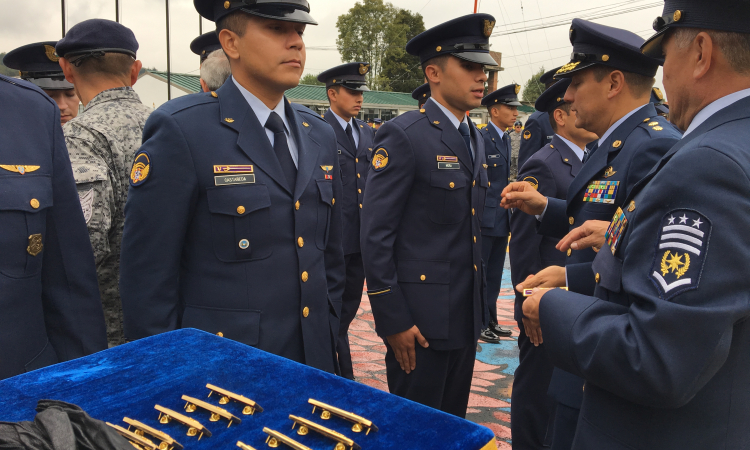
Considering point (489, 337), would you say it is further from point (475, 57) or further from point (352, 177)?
point (475, 57)

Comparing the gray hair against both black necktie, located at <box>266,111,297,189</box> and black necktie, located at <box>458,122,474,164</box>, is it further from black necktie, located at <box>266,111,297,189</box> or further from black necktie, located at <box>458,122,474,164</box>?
black necktie, located at <box>458,122,474,164</box>

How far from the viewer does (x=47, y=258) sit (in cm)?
185

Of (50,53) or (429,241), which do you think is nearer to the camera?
(429,241)

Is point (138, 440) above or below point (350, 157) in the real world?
below

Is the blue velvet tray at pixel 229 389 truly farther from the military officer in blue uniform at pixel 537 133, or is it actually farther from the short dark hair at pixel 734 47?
the military officer in blue uniform at pixel 537 133

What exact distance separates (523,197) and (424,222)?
56 centimetres

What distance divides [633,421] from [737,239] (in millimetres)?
577

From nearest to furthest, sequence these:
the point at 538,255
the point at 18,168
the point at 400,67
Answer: the point at 18,168, the point at 538,255, the point at 400,67

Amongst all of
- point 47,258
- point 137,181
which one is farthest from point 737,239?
point 47,258

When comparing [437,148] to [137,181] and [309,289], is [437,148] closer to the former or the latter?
[309,289]

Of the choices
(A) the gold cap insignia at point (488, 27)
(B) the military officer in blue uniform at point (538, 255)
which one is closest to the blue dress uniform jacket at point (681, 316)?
(B) the military officer in blue uniform at point (538, 255)

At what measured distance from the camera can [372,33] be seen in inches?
2190

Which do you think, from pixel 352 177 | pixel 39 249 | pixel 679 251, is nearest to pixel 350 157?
pixel 352 177

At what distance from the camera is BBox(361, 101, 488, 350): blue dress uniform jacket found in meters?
2.96
